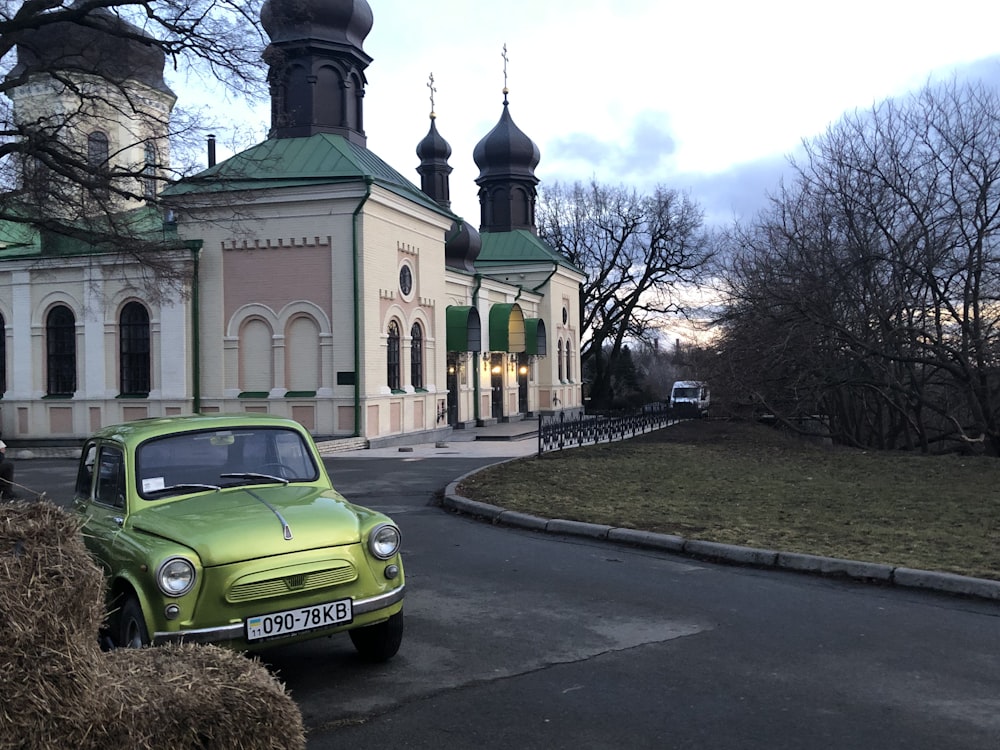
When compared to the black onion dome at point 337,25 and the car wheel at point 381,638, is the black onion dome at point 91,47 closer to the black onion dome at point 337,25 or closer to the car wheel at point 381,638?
the black onion dome at point 337,25

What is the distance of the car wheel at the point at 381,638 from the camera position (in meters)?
5.51

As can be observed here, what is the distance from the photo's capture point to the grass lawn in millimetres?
8930

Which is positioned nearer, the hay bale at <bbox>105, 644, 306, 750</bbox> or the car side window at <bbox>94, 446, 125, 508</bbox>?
the hay bale at <bbox>105, 644, 306, 750</bbox>

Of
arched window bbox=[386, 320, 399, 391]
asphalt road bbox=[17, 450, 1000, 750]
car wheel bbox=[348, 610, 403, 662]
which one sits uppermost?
arched window bbox=[386, 320, 399, 391]

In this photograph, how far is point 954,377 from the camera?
20.9 meters

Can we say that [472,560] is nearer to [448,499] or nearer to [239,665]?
[448,499]

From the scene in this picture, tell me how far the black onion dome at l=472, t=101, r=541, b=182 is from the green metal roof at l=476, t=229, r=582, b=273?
297 cm

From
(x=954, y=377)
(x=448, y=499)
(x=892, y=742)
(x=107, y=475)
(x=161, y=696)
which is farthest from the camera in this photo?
(x=954, y=377)

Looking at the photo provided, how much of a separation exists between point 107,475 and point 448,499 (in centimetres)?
696

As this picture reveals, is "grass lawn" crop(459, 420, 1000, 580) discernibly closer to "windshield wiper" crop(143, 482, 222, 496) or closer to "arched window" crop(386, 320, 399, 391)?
"windshield wiper" crop(143, 482, 222, 496)

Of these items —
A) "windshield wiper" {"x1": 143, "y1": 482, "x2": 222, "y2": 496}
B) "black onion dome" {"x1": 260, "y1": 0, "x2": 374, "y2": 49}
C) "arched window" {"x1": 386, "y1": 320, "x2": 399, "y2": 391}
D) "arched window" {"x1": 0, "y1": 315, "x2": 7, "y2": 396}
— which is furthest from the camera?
"arched window" {"x1": 0, "y1": 315, "x2": 7, "y2": 396}

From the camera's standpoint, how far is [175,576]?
15.8 feet

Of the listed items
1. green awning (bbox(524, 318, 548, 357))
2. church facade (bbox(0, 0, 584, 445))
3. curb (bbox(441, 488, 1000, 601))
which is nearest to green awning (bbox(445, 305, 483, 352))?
church facade (bbox(0, 0, 584, 445))

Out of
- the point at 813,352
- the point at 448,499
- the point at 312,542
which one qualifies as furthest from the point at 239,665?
the point at 813,352
